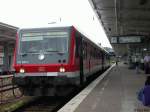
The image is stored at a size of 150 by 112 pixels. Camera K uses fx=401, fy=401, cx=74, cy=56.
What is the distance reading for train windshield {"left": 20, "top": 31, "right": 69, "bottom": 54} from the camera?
14.5m

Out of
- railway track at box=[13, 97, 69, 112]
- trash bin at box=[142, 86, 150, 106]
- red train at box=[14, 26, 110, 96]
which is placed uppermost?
red train at box=[14, 26, 110, 96]

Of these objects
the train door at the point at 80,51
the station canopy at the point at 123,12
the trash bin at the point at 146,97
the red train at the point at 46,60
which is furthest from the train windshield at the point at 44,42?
the station canopy at the point at 123,12

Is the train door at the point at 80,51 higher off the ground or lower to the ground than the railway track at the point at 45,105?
higher

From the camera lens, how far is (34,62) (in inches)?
565

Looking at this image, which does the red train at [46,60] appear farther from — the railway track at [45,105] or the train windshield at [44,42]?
the railway track at [45,105]

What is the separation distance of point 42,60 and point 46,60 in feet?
0.49

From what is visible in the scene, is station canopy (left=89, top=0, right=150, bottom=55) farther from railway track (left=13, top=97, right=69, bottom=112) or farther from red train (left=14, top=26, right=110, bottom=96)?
red train (left=14, top=26, right=110, bottom=96)

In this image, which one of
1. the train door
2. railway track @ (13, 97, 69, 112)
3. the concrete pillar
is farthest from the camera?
the concrete pillar

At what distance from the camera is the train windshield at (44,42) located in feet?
47.6

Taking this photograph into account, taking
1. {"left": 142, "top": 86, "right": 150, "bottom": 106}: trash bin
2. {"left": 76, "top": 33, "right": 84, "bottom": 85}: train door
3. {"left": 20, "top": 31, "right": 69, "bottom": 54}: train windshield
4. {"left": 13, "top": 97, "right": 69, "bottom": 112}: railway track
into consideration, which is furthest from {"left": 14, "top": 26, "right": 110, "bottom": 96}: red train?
{"left": 142, "top": 86, "right": 150, "bottom": 106}: trash bin

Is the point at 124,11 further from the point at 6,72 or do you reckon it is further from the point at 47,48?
the point at 47,48

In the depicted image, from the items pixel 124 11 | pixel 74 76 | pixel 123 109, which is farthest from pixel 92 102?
pixel 124 11

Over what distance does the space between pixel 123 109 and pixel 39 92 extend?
4.79 m

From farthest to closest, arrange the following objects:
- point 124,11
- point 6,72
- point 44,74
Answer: point 6,72 < point 124,11 < point 44,74
